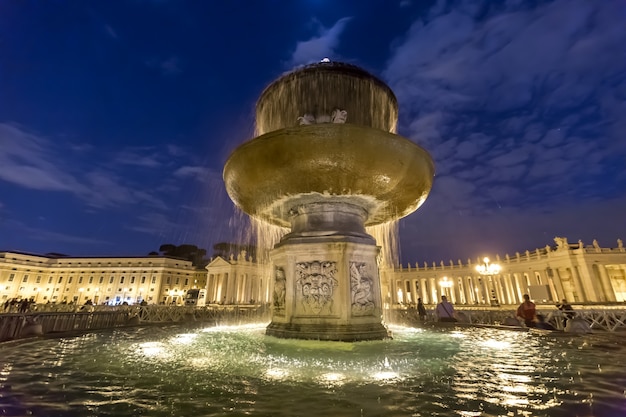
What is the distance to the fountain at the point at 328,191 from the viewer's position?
6.53 metres

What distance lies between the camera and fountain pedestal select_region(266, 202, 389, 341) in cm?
702

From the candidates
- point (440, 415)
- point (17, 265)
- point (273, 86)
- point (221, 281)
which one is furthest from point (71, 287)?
point (440, 415)

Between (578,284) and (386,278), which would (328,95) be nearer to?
(386,278)

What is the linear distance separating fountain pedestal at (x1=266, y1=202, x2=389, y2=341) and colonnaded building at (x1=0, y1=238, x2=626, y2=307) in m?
10.4

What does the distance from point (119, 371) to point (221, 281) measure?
7281cm

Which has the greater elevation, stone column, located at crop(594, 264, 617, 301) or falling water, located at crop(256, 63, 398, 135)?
falling water, located at crop(256, 63, 398, 135)

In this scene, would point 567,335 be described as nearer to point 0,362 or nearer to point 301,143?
point 301,143

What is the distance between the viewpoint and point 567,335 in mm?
8211

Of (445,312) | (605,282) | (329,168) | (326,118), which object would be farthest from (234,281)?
(329,168)

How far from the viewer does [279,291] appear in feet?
25.9

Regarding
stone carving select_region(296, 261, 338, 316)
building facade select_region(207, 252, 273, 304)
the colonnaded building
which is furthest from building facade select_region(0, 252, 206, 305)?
stone carving select_region(296, 261, 338, 316)

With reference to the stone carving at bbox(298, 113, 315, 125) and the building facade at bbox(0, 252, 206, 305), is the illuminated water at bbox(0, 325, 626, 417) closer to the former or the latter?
the stone carving at bbox(298, 113, 315, 125)

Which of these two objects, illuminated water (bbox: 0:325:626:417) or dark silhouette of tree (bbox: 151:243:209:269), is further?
dark silhouette of tree (bbox: 151:243:209:269)

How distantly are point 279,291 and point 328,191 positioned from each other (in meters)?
2.87
